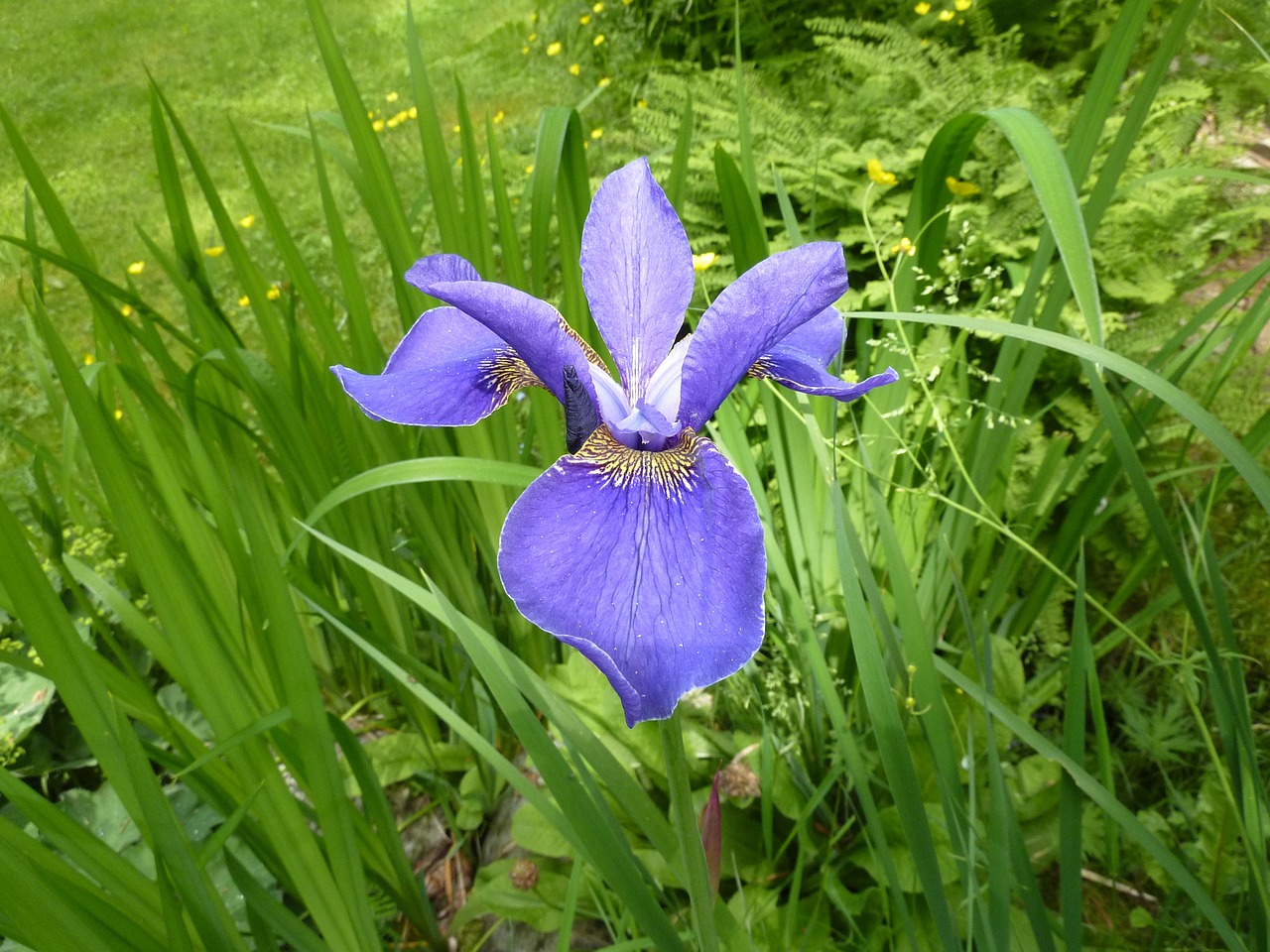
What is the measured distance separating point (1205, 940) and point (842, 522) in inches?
41.7

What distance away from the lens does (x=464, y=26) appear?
656 cm

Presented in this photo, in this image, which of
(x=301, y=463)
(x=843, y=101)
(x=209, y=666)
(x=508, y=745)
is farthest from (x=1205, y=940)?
(x=843, y=101)

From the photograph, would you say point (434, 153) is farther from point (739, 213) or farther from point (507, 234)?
point (739, 213)

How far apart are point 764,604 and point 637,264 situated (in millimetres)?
423

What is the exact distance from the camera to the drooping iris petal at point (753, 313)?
0.73 metres

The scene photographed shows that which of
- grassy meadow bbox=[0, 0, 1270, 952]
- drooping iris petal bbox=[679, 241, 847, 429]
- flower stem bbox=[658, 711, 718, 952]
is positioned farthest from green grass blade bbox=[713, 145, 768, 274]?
flower stem bbox=[658, 711, 718, 952]

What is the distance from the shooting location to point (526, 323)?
0.76 metres

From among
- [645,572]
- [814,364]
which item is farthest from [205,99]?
[645,572]

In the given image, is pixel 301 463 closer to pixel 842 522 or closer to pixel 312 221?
pixel 842 522

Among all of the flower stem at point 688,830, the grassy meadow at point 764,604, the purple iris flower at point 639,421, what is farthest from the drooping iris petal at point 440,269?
the flower stem at point 688,830

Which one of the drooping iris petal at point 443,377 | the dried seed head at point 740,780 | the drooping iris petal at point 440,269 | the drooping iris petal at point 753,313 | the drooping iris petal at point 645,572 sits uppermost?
the drooping iris petal at point 440,269

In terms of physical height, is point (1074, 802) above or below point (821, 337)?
below

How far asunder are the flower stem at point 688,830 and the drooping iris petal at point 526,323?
340 millimetres

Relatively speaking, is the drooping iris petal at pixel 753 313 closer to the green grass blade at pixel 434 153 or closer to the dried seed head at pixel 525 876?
the green grass blade at pixel 434 153
